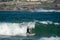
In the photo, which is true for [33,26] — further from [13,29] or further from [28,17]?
[28,17]

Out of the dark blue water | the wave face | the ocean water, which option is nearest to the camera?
the ocean water

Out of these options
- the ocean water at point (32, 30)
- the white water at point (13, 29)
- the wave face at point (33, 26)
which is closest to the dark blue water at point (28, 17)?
the wave face at point (33, 26)

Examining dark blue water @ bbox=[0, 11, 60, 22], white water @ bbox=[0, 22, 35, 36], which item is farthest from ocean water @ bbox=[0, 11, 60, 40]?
dark blue water @ bbox=[0, 11, 60, 22]

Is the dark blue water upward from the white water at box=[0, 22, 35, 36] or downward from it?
downward

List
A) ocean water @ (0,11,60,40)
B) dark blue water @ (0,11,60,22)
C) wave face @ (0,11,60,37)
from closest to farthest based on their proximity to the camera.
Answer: ocean water @ (0,11,60,40) → wave face @ (0,11,60,37) → dark blue water @ (0,11,60,22)

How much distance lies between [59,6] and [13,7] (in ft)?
29.5

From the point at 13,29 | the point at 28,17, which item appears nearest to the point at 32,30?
the point at 13,29

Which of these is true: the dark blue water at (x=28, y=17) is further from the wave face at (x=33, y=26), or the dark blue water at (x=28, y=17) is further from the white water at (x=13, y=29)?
the white water at (x=13, y=29)

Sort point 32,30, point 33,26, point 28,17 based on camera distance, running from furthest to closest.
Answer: point 28,17
point 33,26
point 32,30

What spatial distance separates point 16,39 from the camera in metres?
11.8

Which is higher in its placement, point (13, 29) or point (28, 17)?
point (13, 29)

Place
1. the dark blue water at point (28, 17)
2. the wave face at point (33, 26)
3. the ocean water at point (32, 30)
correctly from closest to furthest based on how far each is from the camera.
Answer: the ocean water at point (32, 30) < the wave face at point (33, 26) < the dark blue water at point (28, 17)

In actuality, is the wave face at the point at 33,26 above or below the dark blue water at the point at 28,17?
above

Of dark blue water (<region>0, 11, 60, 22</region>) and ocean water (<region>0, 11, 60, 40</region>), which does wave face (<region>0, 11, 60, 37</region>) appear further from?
dark blue water (<region>0, 11, 60, 22</region>)
